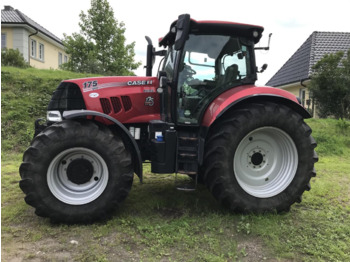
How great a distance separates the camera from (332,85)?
11297 millimetres

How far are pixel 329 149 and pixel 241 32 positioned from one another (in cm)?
596

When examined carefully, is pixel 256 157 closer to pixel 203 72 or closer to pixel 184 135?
pixel 184 135

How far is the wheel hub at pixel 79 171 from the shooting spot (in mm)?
3475

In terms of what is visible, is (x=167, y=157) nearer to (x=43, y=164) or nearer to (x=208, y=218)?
(x=208, y=218)

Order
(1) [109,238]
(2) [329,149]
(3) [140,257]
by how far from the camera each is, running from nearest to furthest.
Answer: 1. (3) [140,257]
2. (1) [109,238]
3. (2) [329,149]

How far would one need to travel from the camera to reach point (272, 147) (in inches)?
156

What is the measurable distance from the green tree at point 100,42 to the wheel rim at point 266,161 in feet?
48.2

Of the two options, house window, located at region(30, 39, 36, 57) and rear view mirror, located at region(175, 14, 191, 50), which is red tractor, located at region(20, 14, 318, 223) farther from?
house window, located at region(30, 39, 36, 57)

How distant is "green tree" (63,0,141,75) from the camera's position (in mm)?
17516

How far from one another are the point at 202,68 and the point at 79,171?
6.62 ft

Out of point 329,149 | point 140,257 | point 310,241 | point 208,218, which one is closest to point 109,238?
point 140,257

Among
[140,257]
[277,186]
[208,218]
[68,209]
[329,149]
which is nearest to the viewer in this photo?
[140,257]


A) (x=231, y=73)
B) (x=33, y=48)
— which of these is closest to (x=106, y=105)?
(x=231, y=73)

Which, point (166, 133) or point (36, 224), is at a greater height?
point (166, 133)
